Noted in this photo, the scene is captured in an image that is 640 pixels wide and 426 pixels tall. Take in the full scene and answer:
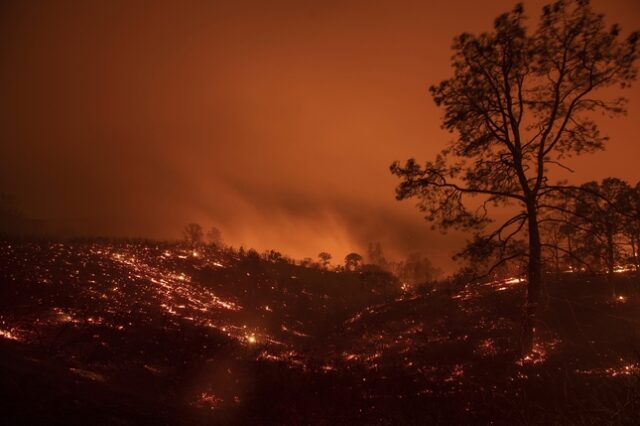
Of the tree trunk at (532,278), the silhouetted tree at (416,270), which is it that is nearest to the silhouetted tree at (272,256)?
the tree trunk at (532,278)

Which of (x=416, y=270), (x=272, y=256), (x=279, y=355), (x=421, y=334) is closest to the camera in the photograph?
(x=279, y=355)

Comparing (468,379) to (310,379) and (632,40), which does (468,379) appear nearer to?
(310,379)

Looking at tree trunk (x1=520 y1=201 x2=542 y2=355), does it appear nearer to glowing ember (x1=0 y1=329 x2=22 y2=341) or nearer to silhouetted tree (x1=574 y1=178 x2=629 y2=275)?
silhouetted tree (x1=574 y1=178 x2=629 y2=275)

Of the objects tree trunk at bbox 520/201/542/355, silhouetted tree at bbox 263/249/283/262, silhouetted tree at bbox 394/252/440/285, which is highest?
silhouetted tree at bbox 394/252/440/285

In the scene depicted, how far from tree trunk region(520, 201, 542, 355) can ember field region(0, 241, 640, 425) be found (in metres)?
0.63

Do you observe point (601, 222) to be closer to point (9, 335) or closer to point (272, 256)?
point (9, 335)

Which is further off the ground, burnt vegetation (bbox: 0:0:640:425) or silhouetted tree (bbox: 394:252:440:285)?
silhouetted tree (bbox: 394:252:440:285)

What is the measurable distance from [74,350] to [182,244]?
36.1 metres

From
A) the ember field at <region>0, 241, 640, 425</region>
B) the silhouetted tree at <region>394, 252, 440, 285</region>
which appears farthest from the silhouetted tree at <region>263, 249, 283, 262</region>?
the silhouetted tree at <region>394, 252, 440, 285</region>

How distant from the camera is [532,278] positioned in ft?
46.7

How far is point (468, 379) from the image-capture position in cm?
1234

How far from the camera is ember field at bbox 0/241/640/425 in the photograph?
628cm

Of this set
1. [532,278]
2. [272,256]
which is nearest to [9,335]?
[532,278]

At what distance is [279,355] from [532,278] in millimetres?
9884
